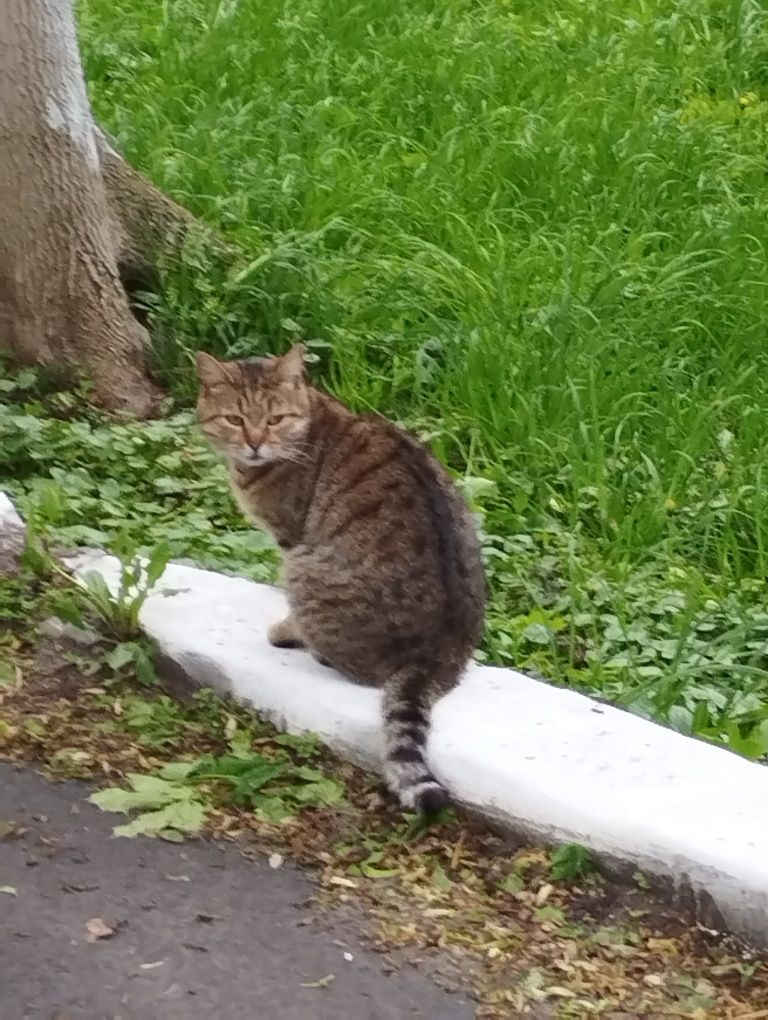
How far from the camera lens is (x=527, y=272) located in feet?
18.7

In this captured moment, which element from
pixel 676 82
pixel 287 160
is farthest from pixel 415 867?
pixel 676 82

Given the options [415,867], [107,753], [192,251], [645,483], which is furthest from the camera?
[192,251]

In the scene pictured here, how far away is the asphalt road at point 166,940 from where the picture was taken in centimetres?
241

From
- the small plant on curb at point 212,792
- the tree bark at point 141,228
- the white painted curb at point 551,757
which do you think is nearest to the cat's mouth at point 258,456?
the white painted curb at point 551,757

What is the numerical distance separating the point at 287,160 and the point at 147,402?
1699mm

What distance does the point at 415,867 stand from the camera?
9.20ft

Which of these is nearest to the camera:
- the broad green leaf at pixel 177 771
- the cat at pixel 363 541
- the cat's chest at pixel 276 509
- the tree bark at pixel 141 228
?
the broad green leaf at pixel 177 771

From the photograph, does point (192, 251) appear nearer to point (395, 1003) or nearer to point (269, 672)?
point (269, 672)

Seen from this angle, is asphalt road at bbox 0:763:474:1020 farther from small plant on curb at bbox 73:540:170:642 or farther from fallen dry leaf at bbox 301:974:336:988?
small plant on curb at bbox 73:540:170:642

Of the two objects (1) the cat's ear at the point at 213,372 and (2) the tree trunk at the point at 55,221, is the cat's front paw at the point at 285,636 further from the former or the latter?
(2) the tree trunk at the point at 55,221

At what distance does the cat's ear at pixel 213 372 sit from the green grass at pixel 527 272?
498 mm

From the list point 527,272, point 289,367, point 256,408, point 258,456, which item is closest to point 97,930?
point 258,456

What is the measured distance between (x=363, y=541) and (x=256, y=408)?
0.70 meters

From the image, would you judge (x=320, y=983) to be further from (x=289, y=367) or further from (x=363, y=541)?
(x=289, y=367)
